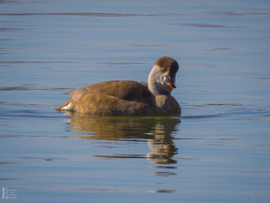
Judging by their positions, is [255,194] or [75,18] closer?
[255,194]

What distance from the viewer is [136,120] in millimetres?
11070

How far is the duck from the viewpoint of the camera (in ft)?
37.3

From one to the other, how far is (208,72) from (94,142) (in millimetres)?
7722

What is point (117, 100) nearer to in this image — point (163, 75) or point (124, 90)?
point (124, 90)

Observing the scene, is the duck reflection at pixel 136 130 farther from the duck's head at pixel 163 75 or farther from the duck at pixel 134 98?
the duck's head at pixel 163 75

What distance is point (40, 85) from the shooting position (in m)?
14.4

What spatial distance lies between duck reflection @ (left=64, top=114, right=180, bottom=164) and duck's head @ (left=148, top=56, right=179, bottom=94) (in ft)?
2.35

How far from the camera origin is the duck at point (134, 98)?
11.4 m

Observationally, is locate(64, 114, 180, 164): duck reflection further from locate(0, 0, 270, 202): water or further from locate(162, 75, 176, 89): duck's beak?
locate(162, 75, 176, 89): duck's beak

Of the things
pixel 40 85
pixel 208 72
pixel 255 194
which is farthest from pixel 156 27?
pixel 255 194

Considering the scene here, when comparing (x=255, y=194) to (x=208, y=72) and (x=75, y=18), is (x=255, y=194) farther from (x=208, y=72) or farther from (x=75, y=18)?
(x=75, y=18)

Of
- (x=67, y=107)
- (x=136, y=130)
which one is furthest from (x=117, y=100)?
(x=136, y=130)

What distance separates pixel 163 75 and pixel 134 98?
0.73 meters

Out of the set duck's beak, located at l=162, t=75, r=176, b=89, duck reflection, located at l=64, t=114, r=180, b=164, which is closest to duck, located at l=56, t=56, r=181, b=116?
duck's beak, located at l=162, t=75, r=176, b=89
